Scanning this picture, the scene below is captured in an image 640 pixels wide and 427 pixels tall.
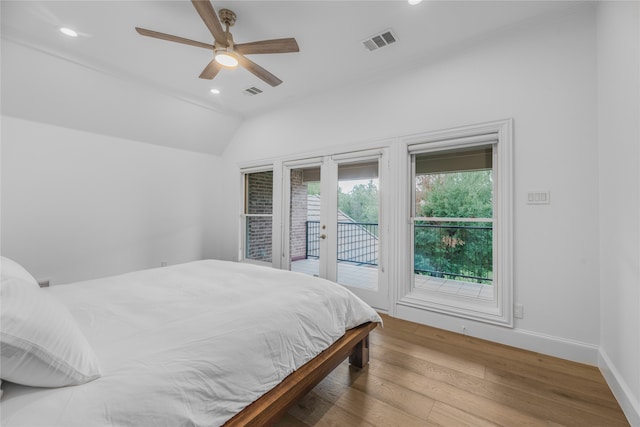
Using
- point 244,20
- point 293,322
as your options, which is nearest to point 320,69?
point 244,20

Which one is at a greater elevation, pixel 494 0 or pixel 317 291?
pixel 494 0

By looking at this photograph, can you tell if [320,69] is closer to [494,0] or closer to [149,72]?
[494,0]

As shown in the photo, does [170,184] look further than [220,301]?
Yes

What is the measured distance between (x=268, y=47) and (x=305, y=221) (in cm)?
262

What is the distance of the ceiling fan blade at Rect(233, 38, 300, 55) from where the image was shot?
2227 millimetres

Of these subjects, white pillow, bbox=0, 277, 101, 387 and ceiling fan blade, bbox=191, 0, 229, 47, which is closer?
white pillow, bbox=0, 277, 101, 387

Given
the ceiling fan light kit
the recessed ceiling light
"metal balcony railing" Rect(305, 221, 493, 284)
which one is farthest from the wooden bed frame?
the recessed ceiling light

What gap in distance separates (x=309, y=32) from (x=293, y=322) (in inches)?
103

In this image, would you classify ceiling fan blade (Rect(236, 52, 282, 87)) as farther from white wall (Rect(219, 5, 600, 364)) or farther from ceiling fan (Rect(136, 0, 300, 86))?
white wall (Rect(219, 5, 600, 364))

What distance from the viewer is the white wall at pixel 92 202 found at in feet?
10.3

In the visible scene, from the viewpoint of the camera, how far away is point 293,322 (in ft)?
4.93

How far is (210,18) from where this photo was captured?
195 cm

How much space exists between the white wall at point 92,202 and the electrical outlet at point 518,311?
478 cm

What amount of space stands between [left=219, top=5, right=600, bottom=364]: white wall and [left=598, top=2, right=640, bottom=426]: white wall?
10cm
